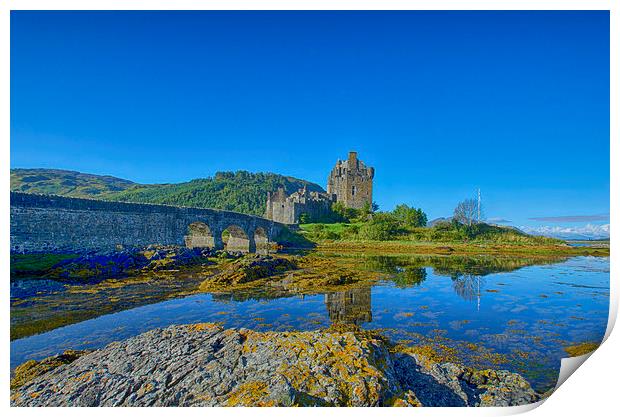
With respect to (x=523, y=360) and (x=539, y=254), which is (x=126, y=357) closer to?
(x=523, y=360)

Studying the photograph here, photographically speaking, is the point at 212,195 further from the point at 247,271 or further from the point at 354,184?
the point at 247,271

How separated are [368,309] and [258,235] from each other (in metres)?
33.4

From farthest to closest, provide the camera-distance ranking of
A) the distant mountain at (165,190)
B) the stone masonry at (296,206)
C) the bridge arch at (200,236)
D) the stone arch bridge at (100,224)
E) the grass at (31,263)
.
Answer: the distant mountain at (165,190) → the stone masonry at (296,206) → the bridge arch at (200,236) → the stone arch bridge at (100,224) → the grass at (31,263)

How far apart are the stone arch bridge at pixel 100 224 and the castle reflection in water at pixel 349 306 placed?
13.6 meters

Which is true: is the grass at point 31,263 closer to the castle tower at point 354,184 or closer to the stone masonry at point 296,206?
the stone masonry at point 296,206

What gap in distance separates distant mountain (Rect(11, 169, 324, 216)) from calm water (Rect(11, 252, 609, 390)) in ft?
203

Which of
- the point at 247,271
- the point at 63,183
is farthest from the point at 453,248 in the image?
the point at 63,183

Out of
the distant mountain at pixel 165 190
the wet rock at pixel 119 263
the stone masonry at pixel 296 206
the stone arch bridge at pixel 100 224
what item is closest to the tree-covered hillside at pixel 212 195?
Result: the distant mountain at pixel 165 190

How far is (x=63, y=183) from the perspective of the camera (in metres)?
71.6

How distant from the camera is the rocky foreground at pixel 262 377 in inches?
133

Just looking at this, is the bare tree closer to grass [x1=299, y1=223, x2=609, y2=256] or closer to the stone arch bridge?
grass [x1=299, y1=223, x2=609, y2=256]

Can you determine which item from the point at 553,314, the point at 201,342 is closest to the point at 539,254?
the point at 553,314

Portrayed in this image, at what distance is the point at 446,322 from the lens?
8000 mm

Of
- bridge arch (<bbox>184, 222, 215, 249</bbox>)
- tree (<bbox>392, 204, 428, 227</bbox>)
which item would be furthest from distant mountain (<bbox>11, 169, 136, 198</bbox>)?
tree (<bbox>392, 204, 428, 227</bbox>)
